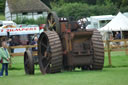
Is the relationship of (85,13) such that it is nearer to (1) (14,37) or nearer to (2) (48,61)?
(1) (14,37)

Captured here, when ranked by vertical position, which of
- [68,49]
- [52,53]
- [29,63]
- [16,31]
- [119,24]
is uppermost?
[119,24]

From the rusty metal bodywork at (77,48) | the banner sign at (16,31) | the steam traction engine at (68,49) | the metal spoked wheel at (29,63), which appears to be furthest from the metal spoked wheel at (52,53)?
the banner sign at (16,31)

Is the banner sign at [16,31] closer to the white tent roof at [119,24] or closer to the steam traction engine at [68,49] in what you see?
the white tent roof at [119,24]

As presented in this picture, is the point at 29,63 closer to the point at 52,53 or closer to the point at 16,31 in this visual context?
the point at 52,53

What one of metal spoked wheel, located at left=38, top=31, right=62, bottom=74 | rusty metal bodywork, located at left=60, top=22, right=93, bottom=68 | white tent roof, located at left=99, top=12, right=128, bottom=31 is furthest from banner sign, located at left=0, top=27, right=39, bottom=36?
rusty metal bodywork, located at left=60, top=22, right=93, bottom=68

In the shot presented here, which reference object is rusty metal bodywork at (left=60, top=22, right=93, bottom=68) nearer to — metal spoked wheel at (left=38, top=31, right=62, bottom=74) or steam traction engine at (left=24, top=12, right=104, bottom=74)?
steam traction engine at (left=24, top=12, right=104, bottom=74)

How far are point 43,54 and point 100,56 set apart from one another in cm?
245

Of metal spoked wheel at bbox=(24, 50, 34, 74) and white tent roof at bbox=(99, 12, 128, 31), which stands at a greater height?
white tent roof at bbox=(99, 12, 128, 31)

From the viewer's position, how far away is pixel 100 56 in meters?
15.7

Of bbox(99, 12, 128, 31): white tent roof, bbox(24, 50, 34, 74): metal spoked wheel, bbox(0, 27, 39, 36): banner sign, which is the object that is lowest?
bbox(24, 50, 34, 74): metal spoked wheel

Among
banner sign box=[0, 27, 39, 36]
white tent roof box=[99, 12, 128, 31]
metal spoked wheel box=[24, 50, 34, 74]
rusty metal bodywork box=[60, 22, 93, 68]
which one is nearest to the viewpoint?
rusty metal bodywork box=[60, 22, 93, 68]

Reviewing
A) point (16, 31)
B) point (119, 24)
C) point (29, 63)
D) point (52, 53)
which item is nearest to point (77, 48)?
point (52, 53)

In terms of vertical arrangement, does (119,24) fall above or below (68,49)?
above

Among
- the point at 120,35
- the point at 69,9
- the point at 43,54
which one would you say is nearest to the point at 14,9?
the point at 69,9
